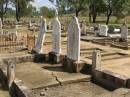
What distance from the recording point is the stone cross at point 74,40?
1093 cm

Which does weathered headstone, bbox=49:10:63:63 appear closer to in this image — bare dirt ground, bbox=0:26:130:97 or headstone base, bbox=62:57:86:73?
bare dirt ground, bbox=0:26:130:97

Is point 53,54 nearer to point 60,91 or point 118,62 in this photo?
point 118,62

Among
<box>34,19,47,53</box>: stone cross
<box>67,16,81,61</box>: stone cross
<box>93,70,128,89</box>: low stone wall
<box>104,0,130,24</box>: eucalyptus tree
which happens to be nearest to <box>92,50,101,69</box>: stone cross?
<box>93,70,128,89</box>: low stone wall

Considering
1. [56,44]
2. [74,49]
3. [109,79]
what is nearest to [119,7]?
[56,44]

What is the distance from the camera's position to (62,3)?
51156mm

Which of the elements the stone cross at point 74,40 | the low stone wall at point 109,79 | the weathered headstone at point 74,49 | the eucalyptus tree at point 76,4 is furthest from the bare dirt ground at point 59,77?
the eucalyptus tree at point 76,4

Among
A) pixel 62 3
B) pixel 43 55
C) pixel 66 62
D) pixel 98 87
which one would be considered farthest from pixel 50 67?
pixel 62 3

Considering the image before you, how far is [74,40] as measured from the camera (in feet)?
36.2

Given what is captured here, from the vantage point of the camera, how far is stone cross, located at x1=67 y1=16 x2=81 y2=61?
10930 millimetres

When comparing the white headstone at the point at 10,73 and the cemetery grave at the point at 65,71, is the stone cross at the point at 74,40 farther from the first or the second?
the white headstone at the point at 10,73

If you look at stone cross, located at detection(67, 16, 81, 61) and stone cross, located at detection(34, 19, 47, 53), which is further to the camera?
stone cross, located at detection(34, 19, 47, 53)

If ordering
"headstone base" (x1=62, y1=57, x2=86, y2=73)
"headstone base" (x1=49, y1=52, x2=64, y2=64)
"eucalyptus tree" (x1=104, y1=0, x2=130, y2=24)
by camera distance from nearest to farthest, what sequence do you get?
"headstone base" (x1=62, y1=57, x2=86, y2=73) < "headstone base" (x1=49, y1=52, x2=64, y2=64) < "eucalyptus tree" (x1=104, y1=0, x2=130, y2=24)

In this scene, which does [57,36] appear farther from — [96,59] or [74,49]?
[96,59]

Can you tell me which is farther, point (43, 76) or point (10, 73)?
point (43, 76)
